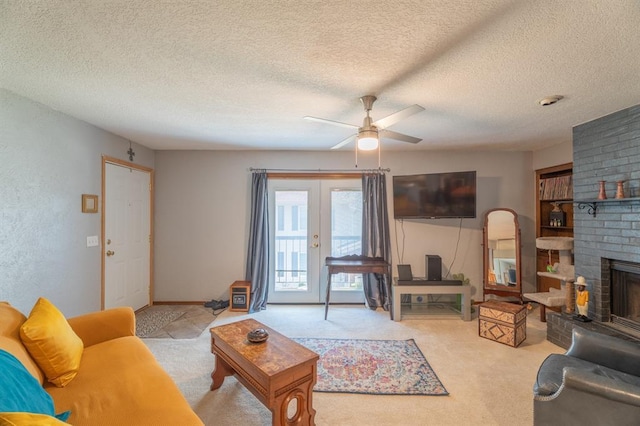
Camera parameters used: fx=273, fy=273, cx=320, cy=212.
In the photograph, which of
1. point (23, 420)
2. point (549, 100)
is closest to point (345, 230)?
point (549, 100)

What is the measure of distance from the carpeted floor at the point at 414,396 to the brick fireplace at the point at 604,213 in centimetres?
58

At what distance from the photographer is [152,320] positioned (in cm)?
362

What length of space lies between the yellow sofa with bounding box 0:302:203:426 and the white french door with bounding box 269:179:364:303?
8.11 ft

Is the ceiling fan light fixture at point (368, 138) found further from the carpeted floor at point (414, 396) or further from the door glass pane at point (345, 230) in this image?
the door glass pane at point (345, 230)

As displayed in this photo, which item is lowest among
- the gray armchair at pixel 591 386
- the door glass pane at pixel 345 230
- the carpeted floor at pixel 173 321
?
the carpeted floor at pixel 173 321

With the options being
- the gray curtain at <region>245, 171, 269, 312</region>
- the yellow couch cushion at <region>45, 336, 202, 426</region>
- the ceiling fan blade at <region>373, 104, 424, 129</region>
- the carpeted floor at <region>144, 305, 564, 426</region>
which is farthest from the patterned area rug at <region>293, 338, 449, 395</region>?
the ceiling fan blade at <region>373, 104, 424, 129</region>

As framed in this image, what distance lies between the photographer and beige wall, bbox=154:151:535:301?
4.29 metres

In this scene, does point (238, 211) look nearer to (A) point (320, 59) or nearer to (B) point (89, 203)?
(B) point (89, 203)

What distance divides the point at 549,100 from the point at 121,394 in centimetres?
370

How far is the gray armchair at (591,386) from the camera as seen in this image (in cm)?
136

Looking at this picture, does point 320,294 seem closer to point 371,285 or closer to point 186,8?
point 371,285

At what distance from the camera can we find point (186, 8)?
134cm

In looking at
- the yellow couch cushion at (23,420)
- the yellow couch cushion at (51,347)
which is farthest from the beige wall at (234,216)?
the yellow couch cushion at (23,420)

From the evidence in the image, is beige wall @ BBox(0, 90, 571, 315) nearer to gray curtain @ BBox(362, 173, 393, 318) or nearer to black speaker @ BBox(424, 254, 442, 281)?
gray curtain @ BBox(362, 173, 393, 318)
